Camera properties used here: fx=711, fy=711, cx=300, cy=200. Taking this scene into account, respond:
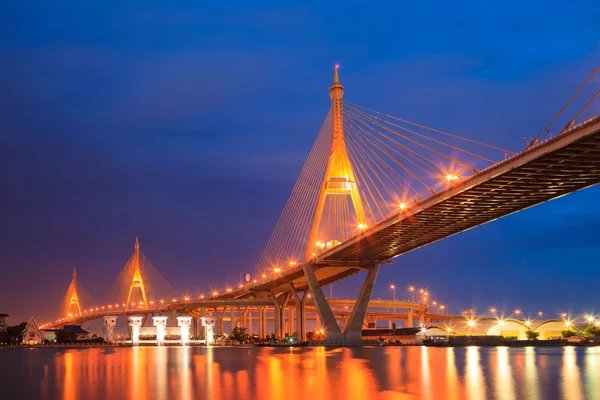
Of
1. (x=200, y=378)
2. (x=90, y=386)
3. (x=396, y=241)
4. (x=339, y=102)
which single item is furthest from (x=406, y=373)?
(x=339, y=102)

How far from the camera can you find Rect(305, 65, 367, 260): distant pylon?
63.9 m

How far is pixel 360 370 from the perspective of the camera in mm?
33125

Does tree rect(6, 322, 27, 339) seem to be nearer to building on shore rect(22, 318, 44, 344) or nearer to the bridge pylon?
building on shore rect(22, 318, 44, 344)

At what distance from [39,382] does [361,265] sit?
49.5m

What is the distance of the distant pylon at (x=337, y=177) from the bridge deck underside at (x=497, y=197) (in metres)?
3.17

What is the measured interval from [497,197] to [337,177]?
1987 centimetres

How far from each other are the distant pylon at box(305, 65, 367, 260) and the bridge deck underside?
3.17m

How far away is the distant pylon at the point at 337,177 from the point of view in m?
63.9

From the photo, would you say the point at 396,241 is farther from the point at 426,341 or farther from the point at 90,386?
the point at 90,386

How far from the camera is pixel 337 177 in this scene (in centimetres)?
6538

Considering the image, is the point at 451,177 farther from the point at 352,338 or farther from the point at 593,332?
the point at 593,332

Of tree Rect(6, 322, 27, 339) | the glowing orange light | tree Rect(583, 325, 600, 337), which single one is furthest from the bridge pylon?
tree Rect(6, 322, 27, 339)

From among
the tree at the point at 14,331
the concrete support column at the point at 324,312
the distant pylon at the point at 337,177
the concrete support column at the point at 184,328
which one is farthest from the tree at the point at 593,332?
the tree at the point at 14,331

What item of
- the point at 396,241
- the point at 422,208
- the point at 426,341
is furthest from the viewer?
the point at 426,341
